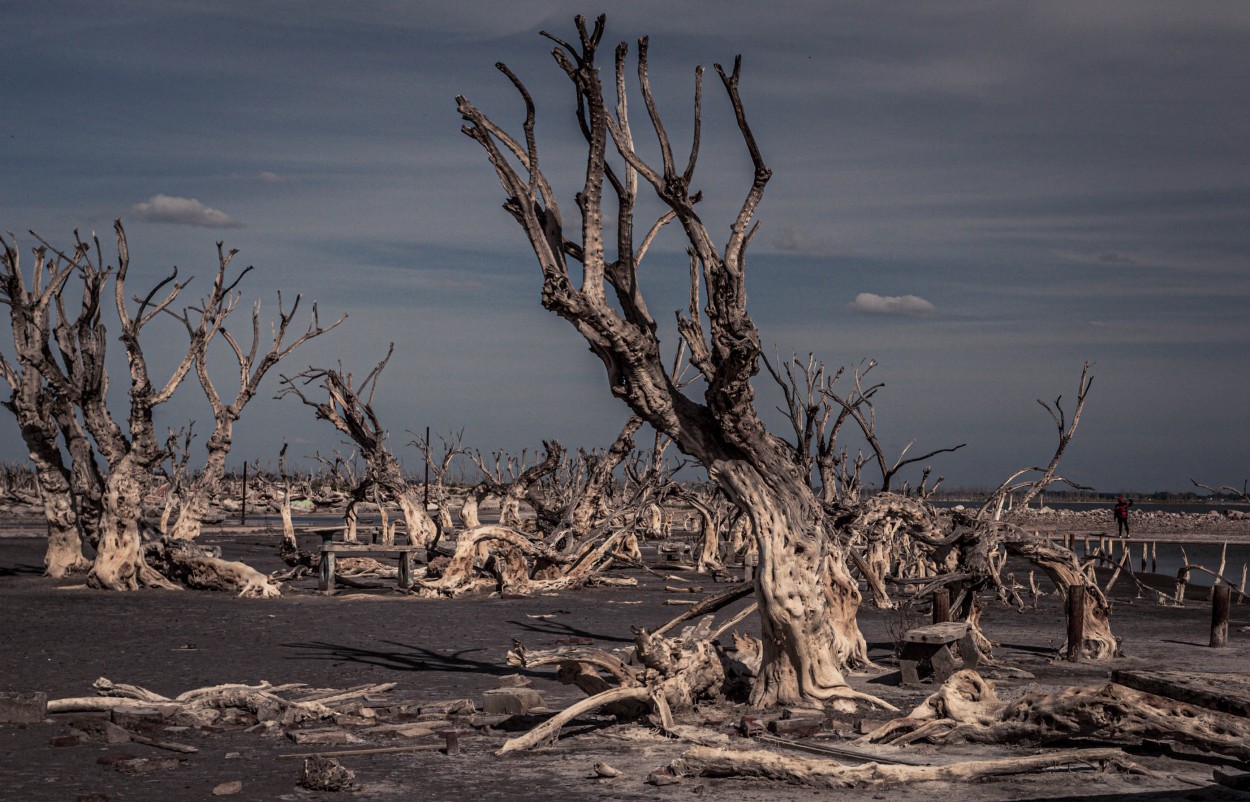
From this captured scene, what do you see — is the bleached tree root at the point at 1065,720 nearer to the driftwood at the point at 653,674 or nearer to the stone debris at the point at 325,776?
the driftwood at the point at 653,674

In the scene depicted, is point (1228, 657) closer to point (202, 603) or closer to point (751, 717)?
A: point (751, 717)

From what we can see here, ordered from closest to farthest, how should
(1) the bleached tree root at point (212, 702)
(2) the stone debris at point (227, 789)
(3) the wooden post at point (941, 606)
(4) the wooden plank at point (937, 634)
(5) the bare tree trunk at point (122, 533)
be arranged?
(2) the stone debris at point (227, 789) → (1) the bleached tree root at point (212, 702) → (4) the wooden plank at point (937, 634) → (3) the wooden post at point (941, 606) → (5) the bare tree trunk at point (122, 533)

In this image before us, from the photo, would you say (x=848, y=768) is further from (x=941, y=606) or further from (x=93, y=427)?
(x=93, y=427)

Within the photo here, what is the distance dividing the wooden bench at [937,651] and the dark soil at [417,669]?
299 millimetres

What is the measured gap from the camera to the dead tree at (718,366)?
977cm

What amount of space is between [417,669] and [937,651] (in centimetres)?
536

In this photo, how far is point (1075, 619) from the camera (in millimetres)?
13883

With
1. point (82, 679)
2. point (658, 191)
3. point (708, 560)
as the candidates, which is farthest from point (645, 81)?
point (708, 560)

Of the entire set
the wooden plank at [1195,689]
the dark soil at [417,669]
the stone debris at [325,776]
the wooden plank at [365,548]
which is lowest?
the wooden plank at [365,548]

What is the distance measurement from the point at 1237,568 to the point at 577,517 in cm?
2941

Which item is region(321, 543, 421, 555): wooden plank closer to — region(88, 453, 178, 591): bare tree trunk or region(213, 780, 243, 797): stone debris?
region(88, 453, 178, 591): bare tree trunk

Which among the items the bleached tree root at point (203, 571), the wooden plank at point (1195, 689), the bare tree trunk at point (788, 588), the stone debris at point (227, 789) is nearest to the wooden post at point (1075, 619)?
the bare tree trunk at point (788, 588)

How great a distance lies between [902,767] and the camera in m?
7.72

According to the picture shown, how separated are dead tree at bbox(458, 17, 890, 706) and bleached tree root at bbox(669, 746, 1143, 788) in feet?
6.87
